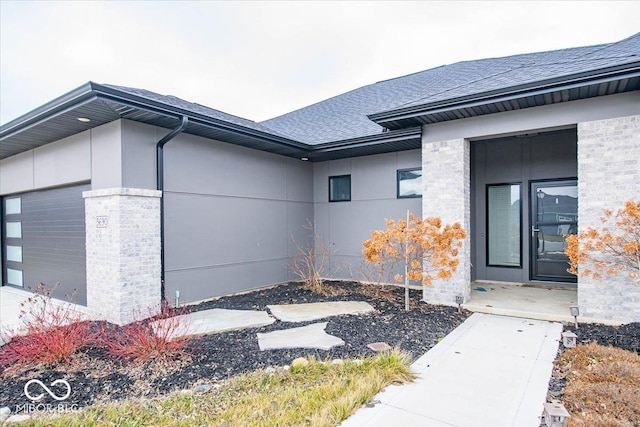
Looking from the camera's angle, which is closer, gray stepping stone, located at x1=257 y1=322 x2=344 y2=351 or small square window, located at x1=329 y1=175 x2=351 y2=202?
gray stepping stone, located at x1=257 y1=322 x2=344 y2=351

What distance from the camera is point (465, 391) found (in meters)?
3.23

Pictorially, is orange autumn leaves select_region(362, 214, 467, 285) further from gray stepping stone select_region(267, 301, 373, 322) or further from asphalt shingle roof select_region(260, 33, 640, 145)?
asphalt shingle roof select_region(260, 33, 640, 145)

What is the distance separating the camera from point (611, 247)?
497cm

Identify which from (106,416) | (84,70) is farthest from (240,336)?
(84,70)

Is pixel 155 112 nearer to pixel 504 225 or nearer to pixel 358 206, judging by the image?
pixel 358 206

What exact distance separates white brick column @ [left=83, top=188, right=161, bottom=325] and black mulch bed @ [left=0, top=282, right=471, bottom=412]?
1.40 metres

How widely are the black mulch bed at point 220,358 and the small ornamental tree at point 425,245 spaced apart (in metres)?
0.65

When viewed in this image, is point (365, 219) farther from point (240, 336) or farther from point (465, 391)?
point (465, 391)

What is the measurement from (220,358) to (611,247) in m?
5.43

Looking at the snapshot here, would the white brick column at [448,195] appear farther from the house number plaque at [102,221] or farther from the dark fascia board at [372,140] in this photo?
the house number plaque at [102,221]

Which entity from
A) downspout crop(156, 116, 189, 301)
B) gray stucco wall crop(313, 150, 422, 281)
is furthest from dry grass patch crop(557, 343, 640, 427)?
downspout crop(156, 116, 189, 301)

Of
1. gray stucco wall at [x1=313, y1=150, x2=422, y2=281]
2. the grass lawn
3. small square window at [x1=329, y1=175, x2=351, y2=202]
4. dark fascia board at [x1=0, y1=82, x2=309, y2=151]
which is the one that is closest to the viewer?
the grass lawn

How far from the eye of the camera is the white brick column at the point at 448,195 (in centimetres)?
641

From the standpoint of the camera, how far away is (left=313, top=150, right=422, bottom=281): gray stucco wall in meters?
8.59
